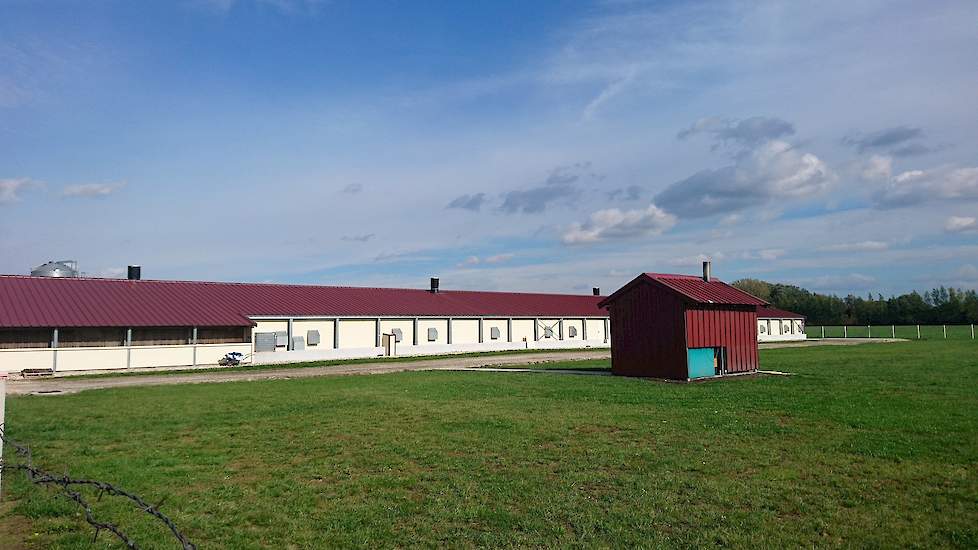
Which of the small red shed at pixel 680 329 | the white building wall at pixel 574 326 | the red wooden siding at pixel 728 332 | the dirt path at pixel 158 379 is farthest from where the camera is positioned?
the white building wall at pixel 574 326

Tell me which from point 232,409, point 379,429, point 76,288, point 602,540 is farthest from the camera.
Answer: point 76,288

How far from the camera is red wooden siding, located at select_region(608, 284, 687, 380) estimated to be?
27.7 m

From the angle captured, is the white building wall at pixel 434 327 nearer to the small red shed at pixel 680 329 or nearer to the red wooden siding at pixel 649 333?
the small red shed at pixel 680 329

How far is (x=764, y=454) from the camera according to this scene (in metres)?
11.5

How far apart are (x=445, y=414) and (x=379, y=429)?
2524 mm

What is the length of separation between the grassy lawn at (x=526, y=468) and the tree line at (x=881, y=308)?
10864 centimetres

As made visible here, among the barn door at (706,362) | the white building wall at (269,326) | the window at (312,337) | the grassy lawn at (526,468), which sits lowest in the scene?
the grassy lawn at (526,468)

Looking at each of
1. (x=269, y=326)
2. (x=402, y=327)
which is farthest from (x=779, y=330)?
(x=269, y=326)

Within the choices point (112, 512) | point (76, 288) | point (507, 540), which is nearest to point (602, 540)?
point (507, 540)

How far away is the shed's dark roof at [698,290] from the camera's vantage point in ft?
91.9

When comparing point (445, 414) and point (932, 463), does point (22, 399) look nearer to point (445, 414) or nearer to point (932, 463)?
point (445, 414)

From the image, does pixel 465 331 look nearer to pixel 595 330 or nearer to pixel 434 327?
pixel 434 327

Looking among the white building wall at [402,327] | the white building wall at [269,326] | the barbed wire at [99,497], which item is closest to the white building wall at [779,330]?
the white building wall at [402,327]

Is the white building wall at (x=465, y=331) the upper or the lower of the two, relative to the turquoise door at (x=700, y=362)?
upper
